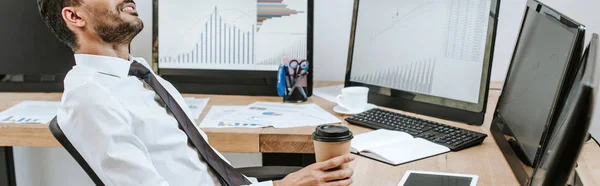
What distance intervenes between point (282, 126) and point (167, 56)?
0.69m

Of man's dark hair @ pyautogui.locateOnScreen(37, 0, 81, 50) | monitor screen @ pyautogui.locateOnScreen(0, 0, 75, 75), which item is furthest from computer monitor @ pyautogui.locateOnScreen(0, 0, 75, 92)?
man's dark hair @ pyautogui.locateOnScreen(37, 0, 81, 50)

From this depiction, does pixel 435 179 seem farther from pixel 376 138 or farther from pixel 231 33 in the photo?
pixel 231 33

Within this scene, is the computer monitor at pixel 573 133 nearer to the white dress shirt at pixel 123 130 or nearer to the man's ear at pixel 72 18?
the white dress shirt at pixel 123 130

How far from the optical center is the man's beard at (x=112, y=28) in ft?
5.06

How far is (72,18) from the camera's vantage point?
4.99ft

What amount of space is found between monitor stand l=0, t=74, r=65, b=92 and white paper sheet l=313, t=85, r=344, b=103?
3.05ft

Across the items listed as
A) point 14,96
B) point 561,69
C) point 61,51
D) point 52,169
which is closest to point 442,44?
point 561,69

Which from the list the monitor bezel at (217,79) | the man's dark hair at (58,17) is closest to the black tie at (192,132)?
the man's dark hair at (58,17)

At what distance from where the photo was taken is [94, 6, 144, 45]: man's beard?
1542 mm

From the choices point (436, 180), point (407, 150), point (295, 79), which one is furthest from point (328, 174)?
point (295, 79)

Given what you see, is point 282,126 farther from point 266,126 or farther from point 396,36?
point 396,36

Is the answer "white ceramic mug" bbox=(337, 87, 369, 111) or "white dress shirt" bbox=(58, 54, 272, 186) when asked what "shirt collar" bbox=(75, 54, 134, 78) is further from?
"white ceramic mug" bbox=(337, 87, 369, 111)

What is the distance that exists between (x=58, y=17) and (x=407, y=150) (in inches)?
35.2

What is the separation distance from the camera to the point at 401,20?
7.06 feet
